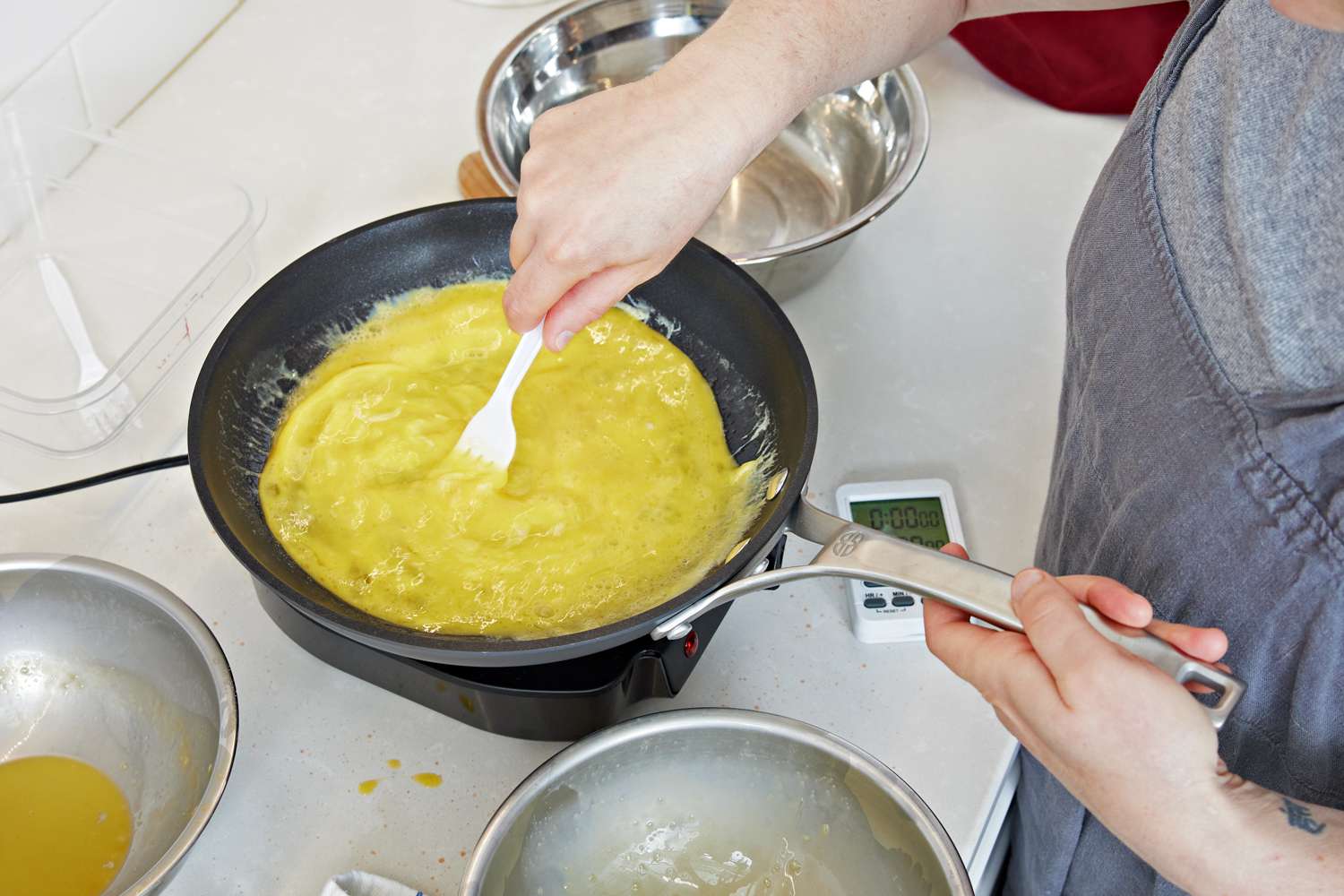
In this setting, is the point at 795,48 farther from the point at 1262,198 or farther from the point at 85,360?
the point at 85,360

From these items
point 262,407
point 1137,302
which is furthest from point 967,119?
point 262,407

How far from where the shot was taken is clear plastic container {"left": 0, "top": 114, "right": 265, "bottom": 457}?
1.12 metres

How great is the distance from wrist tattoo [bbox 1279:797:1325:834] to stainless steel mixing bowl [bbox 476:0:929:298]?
0.70 meters

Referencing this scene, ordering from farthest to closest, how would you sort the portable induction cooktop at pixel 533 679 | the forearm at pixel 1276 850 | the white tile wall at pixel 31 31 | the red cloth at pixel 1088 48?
the red cloth at pixel 1088 48 < the white tile wall at pixel 31 31 < the portable induction cooktop at pixel 533 679 < the forearm at pixel 1276 850

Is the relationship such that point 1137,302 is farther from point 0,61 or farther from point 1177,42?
point 0,61

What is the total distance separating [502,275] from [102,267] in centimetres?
45

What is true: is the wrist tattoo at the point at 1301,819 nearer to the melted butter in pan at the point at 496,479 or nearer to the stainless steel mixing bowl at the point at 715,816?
the stainless steel mixing bowl at the point at 715,816

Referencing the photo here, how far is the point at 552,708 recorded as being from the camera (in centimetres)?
89

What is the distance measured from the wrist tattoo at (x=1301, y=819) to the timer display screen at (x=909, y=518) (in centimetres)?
45

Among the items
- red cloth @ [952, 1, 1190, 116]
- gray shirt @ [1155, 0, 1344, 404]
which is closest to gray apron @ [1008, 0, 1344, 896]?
gray shirt @ [1155, 0, 1344, 404]

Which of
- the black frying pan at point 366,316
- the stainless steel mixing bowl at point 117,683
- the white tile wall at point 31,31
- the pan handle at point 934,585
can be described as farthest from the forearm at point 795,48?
Result: the white tile wall at point 31,31

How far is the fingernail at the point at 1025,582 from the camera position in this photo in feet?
2.30

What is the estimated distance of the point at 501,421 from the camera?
98 cm

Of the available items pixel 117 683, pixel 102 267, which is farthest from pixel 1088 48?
pixel 117 683
